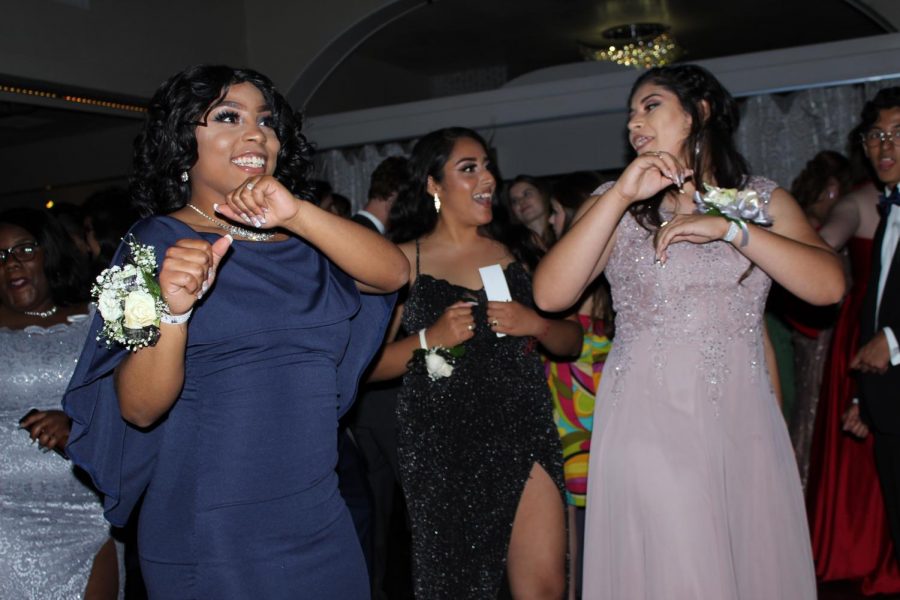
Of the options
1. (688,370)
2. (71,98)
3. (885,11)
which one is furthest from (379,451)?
(885,11)

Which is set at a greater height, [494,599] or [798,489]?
[798,489]

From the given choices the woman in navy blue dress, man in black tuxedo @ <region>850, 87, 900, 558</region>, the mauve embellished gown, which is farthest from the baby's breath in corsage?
man in black tuxedo @ <region>850, 87, 900, 558</region>

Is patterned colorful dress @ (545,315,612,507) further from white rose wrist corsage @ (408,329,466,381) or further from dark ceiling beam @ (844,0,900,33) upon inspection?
dark ceiling beam @ (844,0,900,33)

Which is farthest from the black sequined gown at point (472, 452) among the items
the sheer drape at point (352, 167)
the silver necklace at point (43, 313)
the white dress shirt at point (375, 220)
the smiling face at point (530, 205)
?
the sheer drape at point (352, 167)

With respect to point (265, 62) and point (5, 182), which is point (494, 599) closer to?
point (265, 62)

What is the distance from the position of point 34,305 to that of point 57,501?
734 millimetres

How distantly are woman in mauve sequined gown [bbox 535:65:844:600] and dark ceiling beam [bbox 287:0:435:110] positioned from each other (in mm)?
5438

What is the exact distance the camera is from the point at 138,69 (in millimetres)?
7465

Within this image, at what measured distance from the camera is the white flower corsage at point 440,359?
10.0 feet

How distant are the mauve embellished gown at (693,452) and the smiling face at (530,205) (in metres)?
2.87

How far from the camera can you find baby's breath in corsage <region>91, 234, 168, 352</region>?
1584 millimetres

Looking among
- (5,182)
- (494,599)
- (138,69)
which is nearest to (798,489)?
(494,599)

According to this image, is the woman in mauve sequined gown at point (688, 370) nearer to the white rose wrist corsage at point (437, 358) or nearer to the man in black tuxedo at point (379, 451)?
the white rose wrist corsage at point (437, 358)

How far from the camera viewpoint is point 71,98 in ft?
23.5
